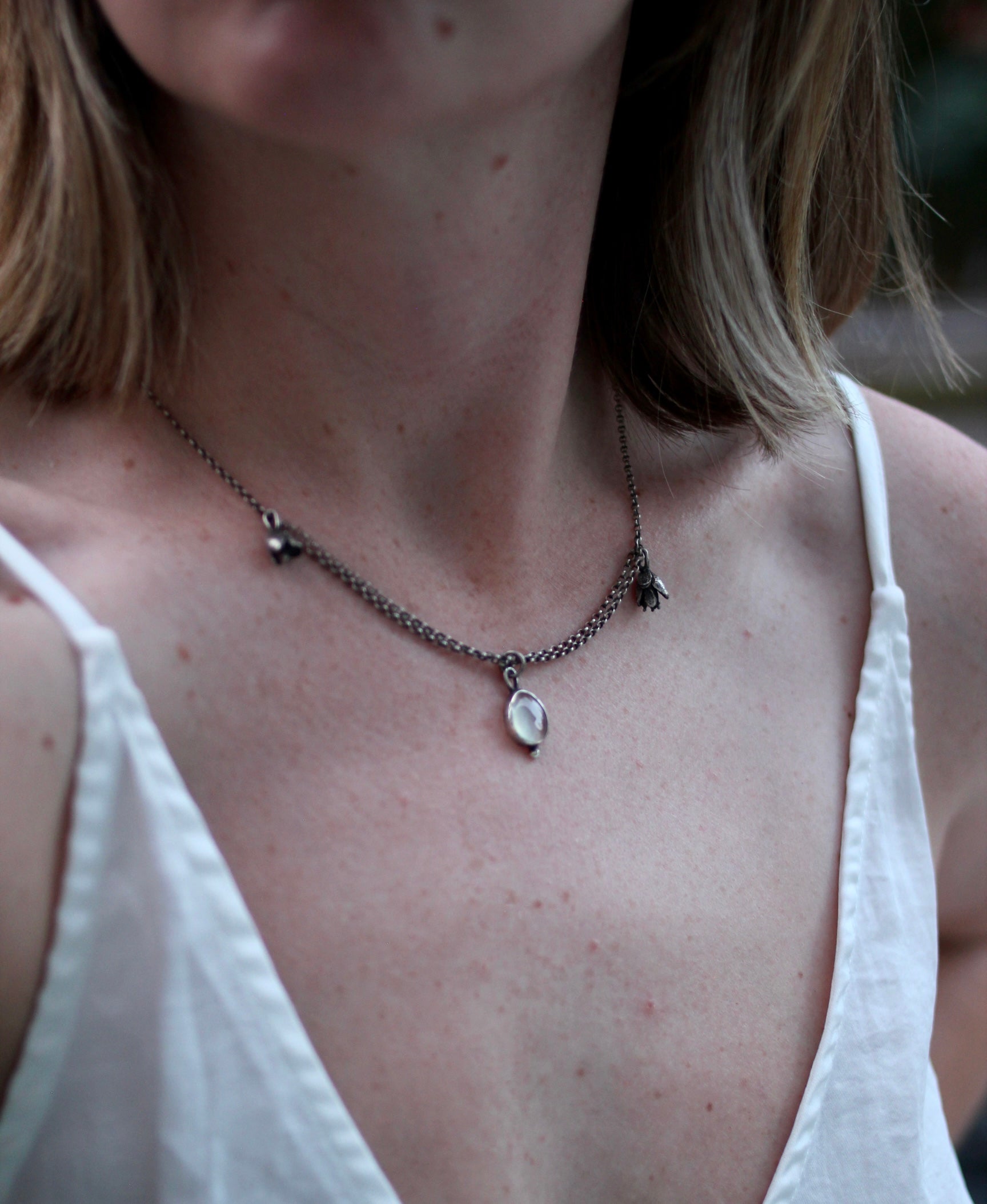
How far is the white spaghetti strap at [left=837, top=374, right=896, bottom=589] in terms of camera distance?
1214 millimetres

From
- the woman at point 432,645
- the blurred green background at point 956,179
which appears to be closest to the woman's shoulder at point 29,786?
the woman at point 432,645

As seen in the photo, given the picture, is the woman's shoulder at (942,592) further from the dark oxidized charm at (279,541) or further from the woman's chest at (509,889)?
the dark oxidized charm at (279,541)

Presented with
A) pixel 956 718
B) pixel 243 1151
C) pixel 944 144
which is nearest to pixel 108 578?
pixel 243 1151

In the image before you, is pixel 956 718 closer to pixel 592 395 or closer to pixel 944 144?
pixel 592 395

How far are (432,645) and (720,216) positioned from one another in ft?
1.69

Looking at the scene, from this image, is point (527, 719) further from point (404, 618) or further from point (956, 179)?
point (956, 179)

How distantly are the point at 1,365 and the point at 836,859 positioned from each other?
0.79 m

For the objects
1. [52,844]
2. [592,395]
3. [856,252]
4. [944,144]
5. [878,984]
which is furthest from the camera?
[944,144]

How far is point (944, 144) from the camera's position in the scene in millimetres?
4770

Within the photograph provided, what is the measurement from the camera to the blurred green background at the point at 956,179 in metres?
4.39

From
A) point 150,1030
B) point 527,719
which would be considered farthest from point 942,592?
point 150,1030

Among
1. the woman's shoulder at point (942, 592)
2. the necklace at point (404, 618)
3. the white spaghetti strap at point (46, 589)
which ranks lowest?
the woman's shoulder at point (942, 592)

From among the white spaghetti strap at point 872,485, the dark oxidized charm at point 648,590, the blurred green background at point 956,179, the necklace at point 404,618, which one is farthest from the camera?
the blurred green background at point 956,179

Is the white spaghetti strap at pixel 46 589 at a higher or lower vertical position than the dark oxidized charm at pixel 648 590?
higher
